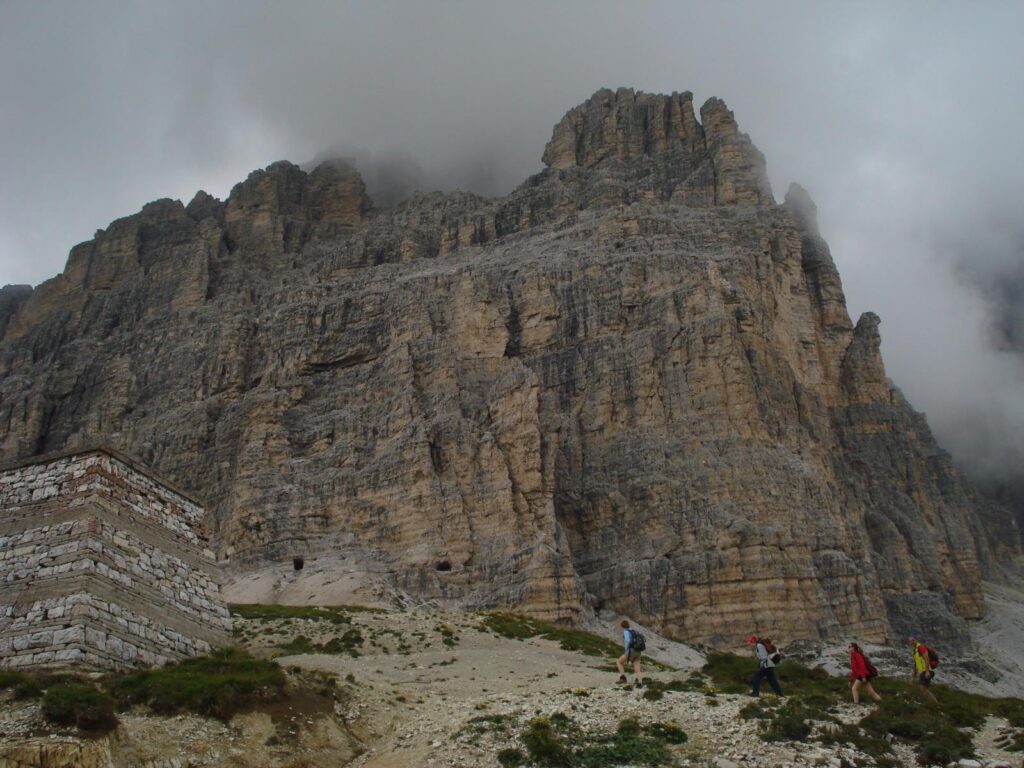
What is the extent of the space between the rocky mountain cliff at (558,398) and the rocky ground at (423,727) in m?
29.8

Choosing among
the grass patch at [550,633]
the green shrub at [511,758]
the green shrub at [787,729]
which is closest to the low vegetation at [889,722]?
the green shrub at [787,729]

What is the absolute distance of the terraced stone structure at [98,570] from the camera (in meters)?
23.8

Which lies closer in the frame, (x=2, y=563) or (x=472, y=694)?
(x=2, y=563)

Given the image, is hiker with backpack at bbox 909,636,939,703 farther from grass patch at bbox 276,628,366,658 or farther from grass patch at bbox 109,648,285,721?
grass patch at bbox 276,628,366,658

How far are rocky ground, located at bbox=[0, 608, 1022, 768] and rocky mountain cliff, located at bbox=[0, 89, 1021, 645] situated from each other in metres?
29.8

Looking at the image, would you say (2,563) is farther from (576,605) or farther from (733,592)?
(733,592)

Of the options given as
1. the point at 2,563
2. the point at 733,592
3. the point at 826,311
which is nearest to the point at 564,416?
the point at 733,592

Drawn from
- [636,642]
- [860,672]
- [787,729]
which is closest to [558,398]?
[636,642]

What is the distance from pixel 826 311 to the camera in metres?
100

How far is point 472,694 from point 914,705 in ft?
39.0

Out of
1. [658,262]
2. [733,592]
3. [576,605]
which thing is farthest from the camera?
[658,262]

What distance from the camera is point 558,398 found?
8094 centimetres

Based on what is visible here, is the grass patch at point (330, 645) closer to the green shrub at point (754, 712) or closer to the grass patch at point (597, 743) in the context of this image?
the grass patch at point (597, 743)

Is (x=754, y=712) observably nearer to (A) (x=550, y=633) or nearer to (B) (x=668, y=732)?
(B) (x=668, y=732)
